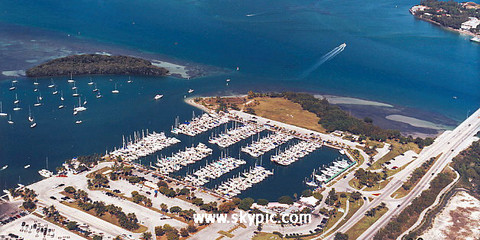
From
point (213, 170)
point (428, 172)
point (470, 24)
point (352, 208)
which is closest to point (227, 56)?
point (213, 170)

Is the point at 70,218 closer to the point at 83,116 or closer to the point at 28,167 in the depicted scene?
the point at 28,167

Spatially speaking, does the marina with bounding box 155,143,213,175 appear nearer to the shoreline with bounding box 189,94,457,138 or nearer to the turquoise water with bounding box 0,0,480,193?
the turquoise water with bounding box 0,0,480,193

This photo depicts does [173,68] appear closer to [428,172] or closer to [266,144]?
[266,144]

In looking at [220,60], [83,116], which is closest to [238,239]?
[83,116]

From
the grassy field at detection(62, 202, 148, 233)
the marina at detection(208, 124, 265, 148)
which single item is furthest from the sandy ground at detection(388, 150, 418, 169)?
the grassy field at detection(62, 202, 148, 233)

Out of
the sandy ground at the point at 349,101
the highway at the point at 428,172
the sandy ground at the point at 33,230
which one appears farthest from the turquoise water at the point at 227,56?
the sandy ground at the point at 33,230
